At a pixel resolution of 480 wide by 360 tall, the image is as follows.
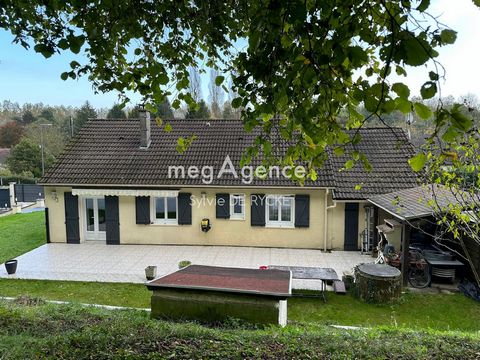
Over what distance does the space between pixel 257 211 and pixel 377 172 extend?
7.12 m

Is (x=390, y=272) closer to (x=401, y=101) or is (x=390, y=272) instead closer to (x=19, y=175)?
(x=401, y=101)

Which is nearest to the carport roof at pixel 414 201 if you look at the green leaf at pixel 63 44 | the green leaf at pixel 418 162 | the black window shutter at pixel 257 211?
the black window shutter at pixel 257 211

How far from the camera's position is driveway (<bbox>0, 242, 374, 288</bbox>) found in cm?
1501


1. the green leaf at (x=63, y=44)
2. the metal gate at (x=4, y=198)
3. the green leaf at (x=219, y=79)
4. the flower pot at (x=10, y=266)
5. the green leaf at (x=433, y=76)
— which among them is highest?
the green leaf at (x=63, y=44)

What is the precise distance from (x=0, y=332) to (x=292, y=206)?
15.1 m

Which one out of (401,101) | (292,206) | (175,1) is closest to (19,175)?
(292,206)

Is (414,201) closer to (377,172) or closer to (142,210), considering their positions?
(377,172)

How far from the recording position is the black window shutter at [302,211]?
18.7m

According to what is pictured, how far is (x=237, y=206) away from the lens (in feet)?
63.6

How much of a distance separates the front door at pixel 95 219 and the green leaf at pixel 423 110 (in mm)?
19799

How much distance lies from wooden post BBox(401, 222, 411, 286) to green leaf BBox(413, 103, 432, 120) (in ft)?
38.7

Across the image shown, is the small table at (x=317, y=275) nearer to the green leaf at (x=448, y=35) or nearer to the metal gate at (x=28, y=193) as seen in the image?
the green leaf at (x=448, y=35)

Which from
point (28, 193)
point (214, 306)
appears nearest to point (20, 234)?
point (28, 193)

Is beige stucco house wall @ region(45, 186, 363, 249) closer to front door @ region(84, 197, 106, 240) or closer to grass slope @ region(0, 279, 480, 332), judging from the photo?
front door @ region(84, 197, 106, 240)
